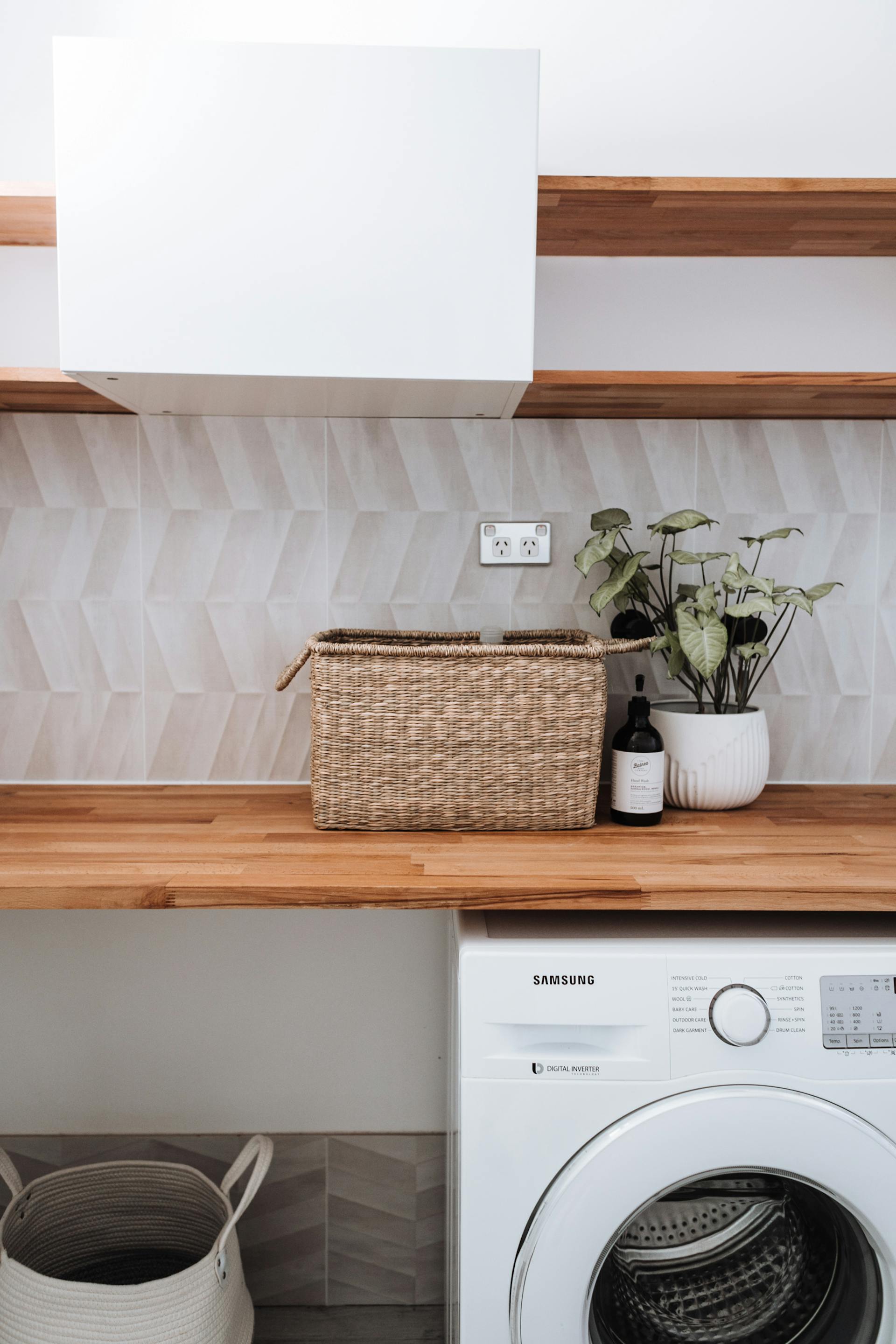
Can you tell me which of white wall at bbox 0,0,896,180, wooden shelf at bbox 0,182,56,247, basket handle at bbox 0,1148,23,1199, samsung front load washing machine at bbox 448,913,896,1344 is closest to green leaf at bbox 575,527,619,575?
samsung front load washing machine at bbox 448,913,896,1344

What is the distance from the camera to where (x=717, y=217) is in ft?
4.84

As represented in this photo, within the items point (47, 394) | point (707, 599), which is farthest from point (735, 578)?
point (47, 394)

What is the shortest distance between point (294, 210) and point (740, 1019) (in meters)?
1.21

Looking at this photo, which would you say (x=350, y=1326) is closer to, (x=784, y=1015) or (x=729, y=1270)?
(x=729, y=1270)

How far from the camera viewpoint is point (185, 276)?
1248 millimetres

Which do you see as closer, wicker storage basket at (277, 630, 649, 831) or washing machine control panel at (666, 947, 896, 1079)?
washing machine control panel at (666, 947, 896, 1079)

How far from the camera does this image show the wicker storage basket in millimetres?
1337

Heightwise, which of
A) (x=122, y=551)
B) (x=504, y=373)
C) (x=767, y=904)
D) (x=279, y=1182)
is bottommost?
(x=279, y=1182)

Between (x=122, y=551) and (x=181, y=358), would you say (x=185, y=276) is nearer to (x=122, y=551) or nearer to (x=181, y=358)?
(x=181, y=358)

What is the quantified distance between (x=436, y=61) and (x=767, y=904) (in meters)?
1.21

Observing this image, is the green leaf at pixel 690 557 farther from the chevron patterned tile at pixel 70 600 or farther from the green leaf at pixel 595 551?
the chevron patterned tile at pixel 70 600

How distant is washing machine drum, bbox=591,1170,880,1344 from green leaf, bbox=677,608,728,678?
70 cm

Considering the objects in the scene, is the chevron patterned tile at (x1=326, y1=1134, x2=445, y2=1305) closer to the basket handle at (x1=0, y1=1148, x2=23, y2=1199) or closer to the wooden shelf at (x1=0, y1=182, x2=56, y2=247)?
the basket handle at (x1=0, y1=1148, x2=23, y2=1199)

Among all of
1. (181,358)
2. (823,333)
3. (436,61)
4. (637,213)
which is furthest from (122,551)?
(823,333)
